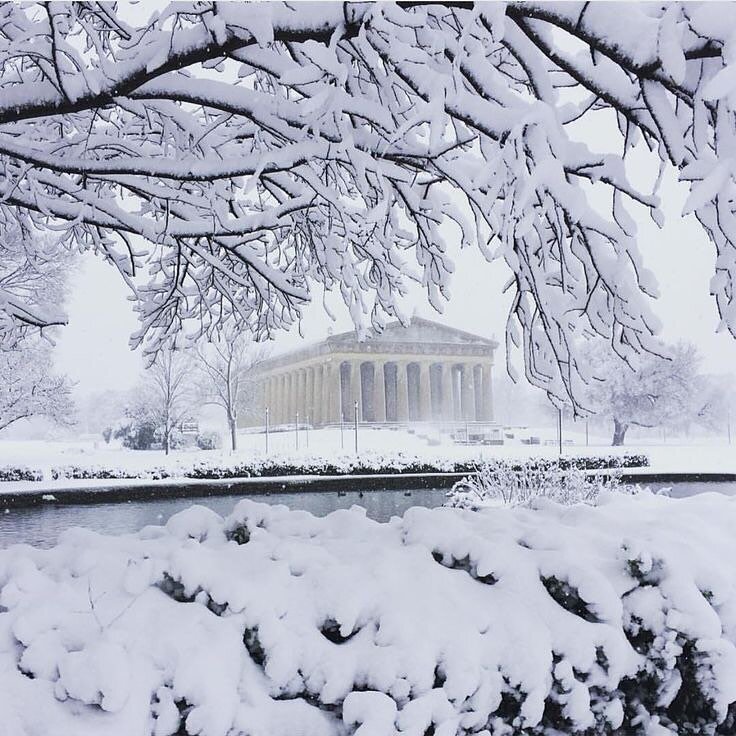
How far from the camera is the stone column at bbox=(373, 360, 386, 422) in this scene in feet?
175

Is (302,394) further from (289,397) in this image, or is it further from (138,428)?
(138,428)

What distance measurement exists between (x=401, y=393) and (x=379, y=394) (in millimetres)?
1774

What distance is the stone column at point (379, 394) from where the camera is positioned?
5334cm

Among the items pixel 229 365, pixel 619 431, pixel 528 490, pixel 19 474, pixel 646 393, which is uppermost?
pixel 229 365

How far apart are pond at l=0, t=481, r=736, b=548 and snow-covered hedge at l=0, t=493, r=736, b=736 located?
720cm

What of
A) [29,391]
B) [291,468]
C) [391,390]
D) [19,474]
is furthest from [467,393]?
[19,474]

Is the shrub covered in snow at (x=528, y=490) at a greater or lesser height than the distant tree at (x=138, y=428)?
lesser

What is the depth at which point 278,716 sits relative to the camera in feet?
7.88

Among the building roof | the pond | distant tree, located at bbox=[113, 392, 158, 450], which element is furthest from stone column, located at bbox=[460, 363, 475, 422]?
the pond

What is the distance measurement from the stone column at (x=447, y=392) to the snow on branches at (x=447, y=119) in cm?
5072

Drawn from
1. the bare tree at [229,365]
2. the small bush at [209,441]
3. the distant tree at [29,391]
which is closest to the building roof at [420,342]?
the bare tree at [229,365]

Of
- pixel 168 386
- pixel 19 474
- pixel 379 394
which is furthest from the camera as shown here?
pixel 379 394

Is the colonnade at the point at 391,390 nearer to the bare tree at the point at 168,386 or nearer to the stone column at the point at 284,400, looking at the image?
the stone column at the point at 284,400

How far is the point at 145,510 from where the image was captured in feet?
42.4
